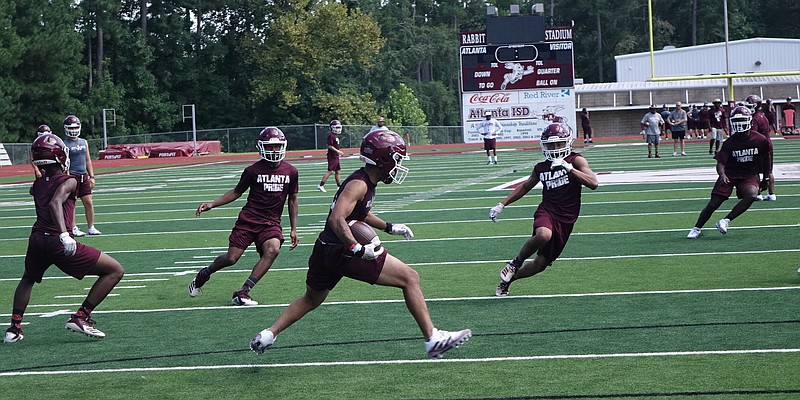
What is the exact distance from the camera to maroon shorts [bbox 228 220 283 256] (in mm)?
9789

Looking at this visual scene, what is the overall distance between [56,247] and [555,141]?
424 centimetres

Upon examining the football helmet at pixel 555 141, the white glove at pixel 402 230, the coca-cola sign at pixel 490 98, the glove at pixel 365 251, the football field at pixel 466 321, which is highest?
the coca-cola sign at pixel 490 98

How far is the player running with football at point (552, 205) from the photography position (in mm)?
9500

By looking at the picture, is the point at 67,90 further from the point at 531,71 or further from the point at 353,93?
the point at 531,71

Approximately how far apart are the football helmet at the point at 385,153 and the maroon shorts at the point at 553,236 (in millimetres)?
2896

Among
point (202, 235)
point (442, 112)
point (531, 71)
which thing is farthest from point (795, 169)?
point (442, 112)

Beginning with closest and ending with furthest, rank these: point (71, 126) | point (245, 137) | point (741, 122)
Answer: point (741, 122), point (71, 126), point (245, 137)

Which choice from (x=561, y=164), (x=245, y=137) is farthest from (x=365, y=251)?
(x=245, y=137)

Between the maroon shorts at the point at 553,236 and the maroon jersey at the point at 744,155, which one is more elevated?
the maroon jersey at the point at 744,155

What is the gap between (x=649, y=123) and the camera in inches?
1251

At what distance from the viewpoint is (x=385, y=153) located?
6.83 m

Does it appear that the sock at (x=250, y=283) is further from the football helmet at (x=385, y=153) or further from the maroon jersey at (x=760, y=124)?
the maroon jersey at (x=760, y=124)

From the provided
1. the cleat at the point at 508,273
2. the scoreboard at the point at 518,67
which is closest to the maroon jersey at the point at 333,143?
the cleat at the point at 508,273

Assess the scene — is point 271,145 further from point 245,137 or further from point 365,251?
point 245,137
